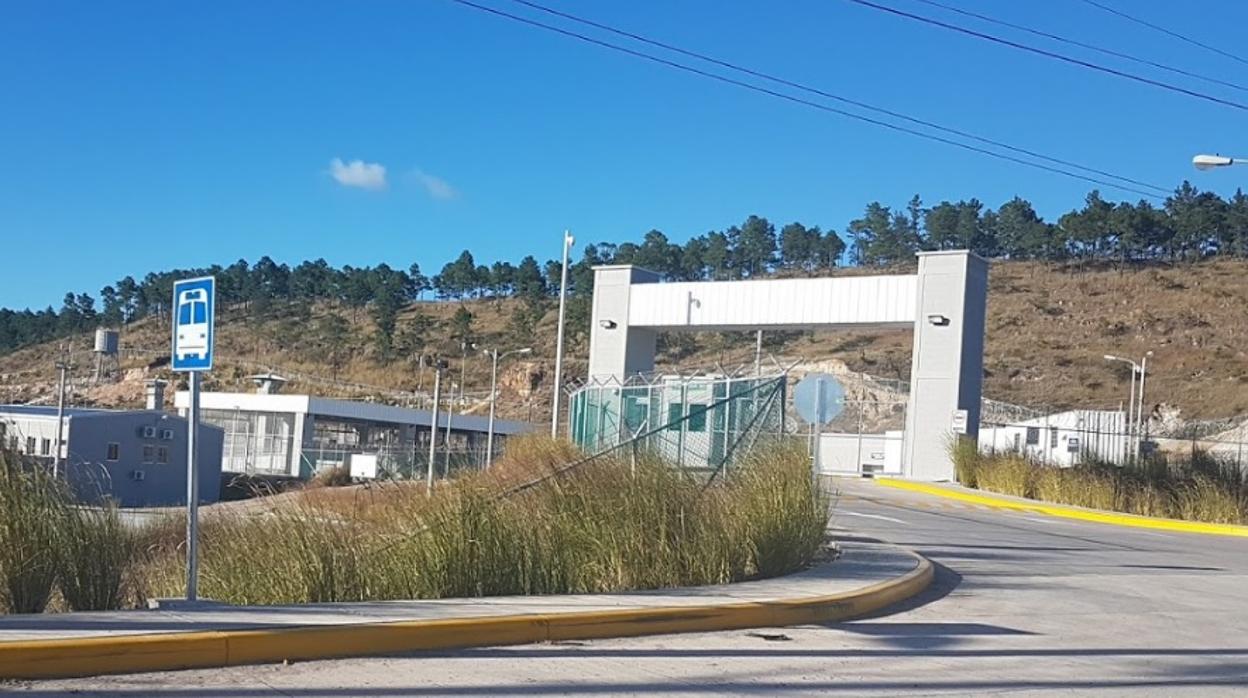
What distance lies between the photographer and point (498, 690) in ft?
25.4

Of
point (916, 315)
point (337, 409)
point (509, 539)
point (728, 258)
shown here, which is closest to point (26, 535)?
point (509, 539)

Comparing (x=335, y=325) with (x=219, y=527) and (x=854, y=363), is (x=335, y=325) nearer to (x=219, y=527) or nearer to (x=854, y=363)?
(x=854, y=363)

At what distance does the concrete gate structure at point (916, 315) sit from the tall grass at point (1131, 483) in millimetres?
1329

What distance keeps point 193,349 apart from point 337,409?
2199 inches

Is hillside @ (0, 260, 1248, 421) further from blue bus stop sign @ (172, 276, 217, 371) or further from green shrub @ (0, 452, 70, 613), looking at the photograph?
green shrub @ (0, 452, 70, 613)

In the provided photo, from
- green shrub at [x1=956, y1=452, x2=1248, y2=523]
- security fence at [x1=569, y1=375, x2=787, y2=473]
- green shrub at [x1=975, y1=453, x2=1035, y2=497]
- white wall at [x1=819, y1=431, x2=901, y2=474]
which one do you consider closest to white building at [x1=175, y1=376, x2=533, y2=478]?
white wall at [x1=819, y1=431, x2=901, y2=474]

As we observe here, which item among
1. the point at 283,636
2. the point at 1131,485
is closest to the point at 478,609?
the point at 283,636

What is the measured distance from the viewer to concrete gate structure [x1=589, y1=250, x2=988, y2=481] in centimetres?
3559

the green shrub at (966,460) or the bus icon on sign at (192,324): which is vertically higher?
the bus icon on sign at (192,324)

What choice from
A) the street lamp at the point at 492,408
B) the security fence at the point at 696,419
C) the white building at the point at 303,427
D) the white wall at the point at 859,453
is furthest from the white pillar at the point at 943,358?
the white building at the point at 303,427

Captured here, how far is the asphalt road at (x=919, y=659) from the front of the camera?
25.6ft

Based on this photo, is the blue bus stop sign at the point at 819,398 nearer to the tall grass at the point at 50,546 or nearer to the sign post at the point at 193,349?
the sign post at the point at 193,349

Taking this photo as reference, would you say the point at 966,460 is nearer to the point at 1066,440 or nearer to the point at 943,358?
the point at 943,358

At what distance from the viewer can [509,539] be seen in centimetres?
1228
